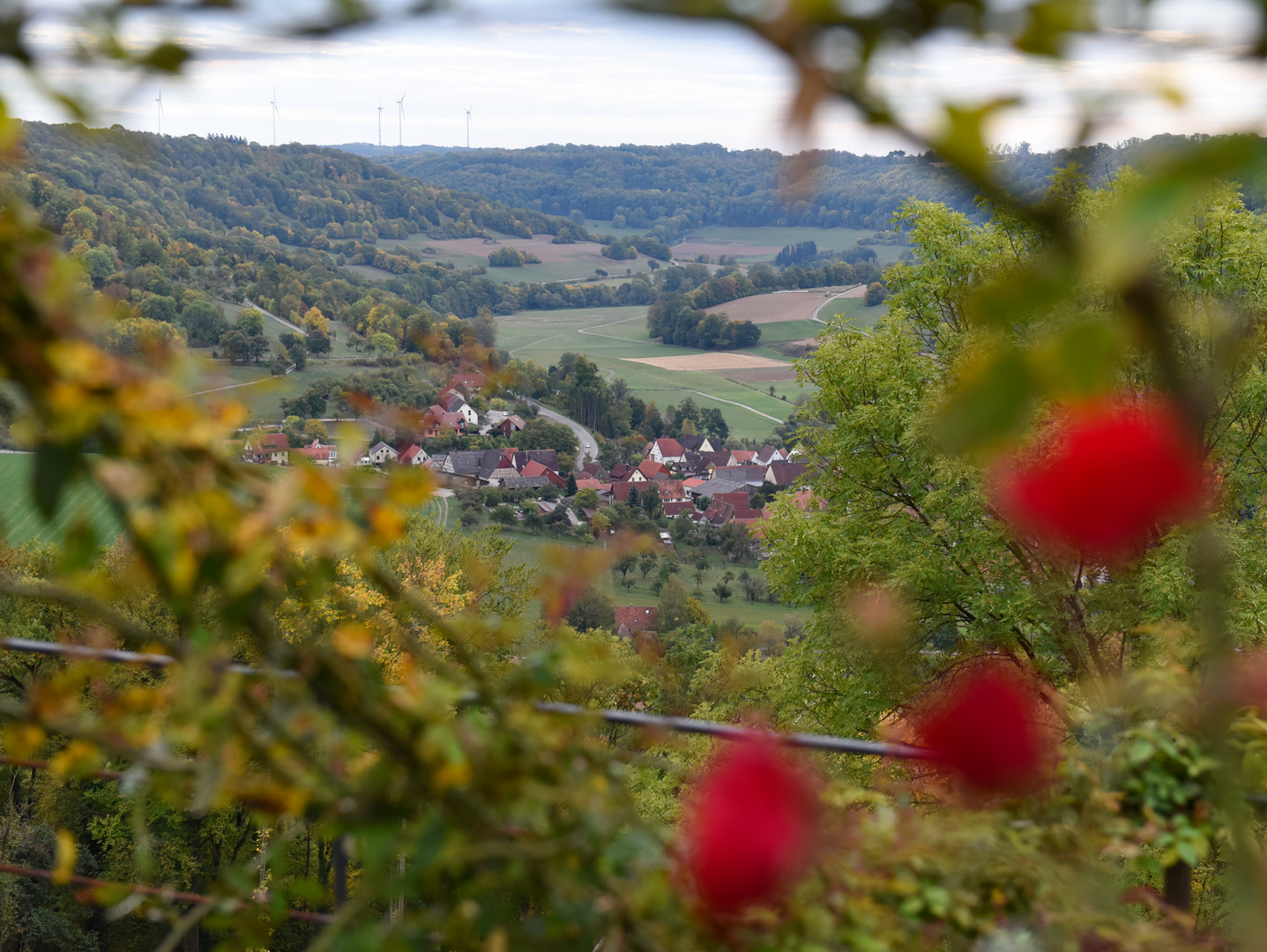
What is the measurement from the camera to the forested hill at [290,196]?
25891 mm

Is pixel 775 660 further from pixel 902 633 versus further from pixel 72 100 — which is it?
pixel 72 100

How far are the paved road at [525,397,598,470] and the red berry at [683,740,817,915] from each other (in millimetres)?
29557

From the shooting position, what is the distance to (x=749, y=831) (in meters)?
0.77

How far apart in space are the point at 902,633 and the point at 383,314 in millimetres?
14620

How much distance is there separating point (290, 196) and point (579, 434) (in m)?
17.6

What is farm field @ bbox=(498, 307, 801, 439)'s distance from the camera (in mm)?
38812

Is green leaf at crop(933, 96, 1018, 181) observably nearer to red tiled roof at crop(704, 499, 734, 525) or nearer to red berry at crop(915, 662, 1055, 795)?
red berry at crop(915, 662, 1055, 795)

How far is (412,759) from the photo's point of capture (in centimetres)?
67

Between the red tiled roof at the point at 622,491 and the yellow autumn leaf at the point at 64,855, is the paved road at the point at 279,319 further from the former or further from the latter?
the yellow autumn leaf at the point at 64,855

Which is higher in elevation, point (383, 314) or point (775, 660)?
point (383, 314)

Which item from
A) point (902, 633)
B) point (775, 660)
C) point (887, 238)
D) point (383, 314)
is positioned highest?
point (887, 238)

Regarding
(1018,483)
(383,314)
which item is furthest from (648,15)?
(383,314)

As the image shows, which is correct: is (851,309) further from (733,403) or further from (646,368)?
(646,368)

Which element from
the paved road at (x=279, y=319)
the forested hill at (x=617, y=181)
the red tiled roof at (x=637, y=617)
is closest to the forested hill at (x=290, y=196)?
the forested hill at (x=617, y=181)
